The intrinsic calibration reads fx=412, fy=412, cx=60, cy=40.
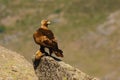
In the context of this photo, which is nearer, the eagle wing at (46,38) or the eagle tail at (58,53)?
the eagle wing at (46,38)

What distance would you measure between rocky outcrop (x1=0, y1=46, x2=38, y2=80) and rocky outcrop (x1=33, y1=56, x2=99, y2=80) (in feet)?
1.41

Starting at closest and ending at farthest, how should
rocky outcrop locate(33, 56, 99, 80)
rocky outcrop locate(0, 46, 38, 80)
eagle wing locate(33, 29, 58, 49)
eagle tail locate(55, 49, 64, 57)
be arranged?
rocky outcrop locate(0, 46, 38, 80) < rocky outcrop locate(33, 56, 99, 80) < eagle wing locate(33, 29, 58, 49) < eagle tail locate(55, 49, 64, 57)

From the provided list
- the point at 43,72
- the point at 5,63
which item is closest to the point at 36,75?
the point at 43,72

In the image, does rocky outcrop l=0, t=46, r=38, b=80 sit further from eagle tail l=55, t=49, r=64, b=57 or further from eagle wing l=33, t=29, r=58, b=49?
eagle tail l=55, t=49, r=64, b=57

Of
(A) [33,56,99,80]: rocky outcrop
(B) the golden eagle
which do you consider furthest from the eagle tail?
(A) [33,56,99,80]: rocky outcrop

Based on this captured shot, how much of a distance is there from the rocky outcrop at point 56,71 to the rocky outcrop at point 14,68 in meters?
0.43

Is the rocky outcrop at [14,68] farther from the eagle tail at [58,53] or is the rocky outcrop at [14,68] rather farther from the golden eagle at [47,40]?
the eagle tail at [58,53]

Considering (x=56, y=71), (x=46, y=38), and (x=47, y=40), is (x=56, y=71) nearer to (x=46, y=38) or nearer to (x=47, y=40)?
(x=47, y=40)

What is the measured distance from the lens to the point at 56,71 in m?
18.1

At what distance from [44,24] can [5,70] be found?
10.4ft

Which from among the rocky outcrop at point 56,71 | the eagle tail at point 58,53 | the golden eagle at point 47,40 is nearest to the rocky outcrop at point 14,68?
the rocky outcrop at point 56,71

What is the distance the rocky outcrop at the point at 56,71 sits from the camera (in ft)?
58.5

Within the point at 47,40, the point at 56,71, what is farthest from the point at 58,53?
the point at 56,71

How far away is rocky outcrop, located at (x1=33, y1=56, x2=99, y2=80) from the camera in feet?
58.5
